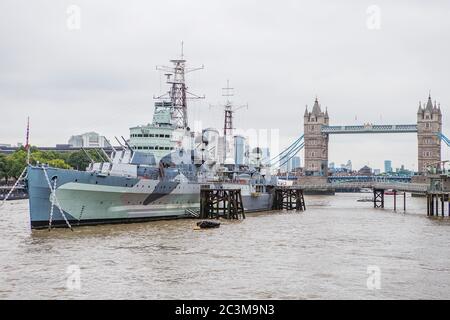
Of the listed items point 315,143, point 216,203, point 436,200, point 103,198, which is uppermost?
point 315,143

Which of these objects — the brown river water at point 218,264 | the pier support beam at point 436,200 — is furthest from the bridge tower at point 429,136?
the brown river water at point 218,264

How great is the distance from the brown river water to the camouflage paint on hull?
1383mm

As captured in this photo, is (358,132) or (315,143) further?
(315,143)

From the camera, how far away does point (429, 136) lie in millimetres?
177750

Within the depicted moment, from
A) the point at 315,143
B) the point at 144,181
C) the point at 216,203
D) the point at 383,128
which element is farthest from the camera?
the point at 315,143

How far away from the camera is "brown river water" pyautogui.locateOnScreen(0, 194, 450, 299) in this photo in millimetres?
21436

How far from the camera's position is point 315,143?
186500mm

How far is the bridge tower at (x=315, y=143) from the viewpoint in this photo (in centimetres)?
18425

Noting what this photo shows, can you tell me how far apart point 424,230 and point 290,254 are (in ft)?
61.2

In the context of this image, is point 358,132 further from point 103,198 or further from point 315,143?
point 103,198

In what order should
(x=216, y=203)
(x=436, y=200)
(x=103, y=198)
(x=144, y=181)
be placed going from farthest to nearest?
(x=436, y=200)
(x=216, y=203)
(x=144, y=181)
(x=103, y=198)

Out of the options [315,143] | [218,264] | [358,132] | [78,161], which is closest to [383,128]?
[358,132]

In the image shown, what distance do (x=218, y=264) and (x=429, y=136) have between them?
537 feet

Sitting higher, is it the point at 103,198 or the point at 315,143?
the point at 315,143
